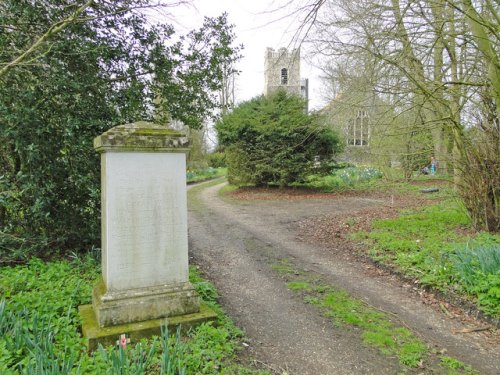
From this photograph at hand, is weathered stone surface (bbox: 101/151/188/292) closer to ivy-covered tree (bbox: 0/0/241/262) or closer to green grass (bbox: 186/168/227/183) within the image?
ivy-covered tree (bbox: 0/0/241/262)

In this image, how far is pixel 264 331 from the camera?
333 centimetres

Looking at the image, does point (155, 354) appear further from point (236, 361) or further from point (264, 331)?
point (264, 331)

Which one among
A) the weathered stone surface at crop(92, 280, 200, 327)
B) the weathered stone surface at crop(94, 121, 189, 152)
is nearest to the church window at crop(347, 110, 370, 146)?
the weathered stone surface at crop(94, 121, 189, 152)

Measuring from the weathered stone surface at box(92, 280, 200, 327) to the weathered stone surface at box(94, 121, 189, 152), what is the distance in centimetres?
125

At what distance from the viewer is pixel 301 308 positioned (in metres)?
3.86

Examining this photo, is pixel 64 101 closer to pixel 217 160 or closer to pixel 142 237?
pixel 142 237

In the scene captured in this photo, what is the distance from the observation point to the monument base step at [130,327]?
2.75 meters

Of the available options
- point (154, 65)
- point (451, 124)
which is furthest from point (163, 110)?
point (451, 124)

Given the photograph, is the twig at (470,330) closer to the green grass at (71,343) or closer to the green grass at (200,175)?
the green grass at (71,343)

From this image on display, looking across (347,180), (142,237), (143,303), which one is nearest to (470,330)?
(143,303)

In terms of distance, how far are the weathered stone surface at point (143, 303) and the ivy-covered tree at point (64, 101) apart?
208 cm

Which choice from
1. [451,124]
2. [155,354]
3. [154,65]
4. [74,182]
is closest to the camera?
[155,354]

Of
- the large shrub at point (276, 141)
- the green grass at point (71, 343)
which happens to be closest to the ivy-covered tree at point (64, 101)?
the green grass at point (71, 343)

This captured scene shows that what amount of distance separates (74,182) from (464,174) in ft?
21.9
